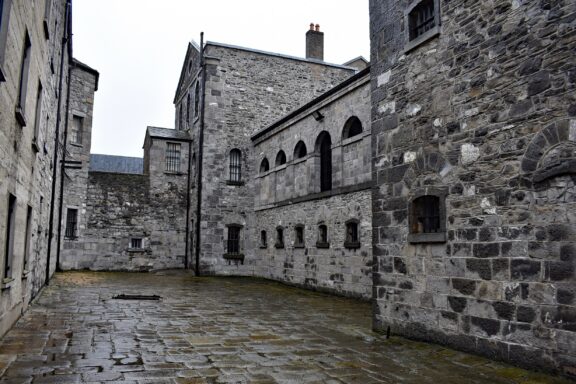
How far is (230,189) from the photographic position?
838 inches

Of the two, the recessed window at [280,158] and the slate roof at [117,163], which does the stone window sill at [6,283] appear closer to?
the recessed window at [280,158]

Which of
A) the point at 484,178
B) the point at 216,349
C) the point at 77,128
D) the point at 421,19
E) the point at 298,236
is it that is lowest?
the point at 216,349

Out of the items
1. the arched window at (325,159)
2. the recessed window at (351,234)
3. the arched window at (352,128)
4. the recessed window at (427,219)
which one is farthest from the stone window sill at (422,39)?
the arched window at (325,159)

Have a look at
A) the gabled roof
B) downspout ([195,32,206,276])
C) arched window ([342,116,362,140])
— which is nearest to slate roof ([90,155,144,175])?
the gabled roof

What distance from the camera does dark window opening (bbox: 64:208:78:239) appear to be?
2152 cm

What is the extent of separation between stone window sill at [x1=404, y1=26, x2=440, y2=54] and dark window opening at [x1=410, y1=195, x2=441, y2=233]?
2.39 m

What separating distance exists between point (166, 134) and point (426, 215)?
18.6 m

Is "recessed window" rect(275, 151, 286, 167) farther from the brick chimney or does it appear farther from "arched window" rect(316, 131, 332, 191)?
the brick chimney

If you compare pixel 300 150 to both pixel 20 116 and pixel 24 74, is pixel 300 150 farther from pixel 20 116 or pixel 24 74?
pixel 20 116

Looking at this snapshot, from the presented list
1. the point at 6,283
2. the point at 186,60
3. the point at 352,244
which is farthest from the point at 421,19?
the point at 186,60

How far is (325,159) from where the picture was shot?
51.5 ft

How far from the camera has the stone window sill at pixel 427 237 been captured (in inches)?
268

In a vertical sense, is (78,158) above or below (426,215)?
above

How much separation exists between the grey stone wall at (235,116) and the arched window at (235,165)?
8.7 inches
